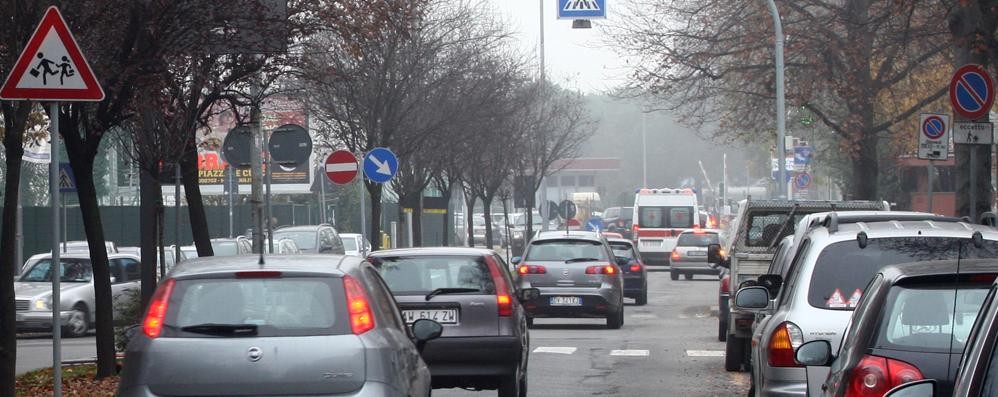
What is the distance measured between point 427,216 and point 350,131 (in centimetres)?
3600

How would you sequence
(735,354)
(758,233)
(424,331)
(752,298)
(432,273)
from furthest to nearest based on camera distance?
1. (758,233)
2. (735,354)
3. (432,273)
4. (752,298)
5. (424,331)

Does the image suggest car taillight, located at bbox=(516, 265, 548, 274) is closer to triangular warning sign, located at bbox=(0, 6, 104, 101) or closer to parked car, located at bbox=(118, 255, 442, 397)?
triangular warning sign, located at bbox=(0, 6, 104, 101)

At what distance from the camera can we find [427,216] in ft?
223

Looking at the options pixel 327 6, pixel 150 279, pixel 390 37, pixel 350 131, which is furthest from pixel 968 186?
pixel 350 131

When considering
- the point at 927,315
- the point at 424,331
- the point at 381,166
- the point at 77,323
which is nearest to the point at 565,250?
the point at 381,166

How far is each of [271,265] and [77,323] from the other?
58.1 ft

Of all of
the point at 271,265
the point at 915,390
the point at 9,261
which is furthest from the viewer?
the point at 9,261

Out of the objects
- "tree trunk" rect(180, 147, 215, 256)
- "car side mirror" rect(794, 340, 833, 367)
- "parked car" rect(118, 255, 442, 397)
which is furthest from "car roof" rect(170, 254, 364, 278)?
"tree trunk" rect(180, 147, 215, 256)

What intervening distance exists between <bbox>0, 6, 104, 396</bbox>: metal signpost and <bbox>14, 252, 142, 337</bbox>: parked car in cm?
1347

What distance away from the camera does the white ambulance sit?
55188 mm

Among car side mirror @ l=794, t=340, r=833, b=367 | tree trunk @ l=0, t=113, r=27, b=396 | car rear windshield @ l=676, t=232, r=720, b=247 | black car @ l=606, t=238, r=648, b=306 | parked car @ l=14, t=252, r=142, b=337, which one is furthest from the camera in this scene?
car rear windshield @ l=676, t=232, r=720, b=247

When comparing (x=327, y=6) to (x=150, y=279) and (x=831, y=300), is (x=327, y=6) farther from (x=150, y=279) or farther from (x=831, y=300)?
(x=831, y=300)

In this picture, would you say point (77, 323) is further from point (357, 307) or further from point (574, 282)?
point (357, 307)

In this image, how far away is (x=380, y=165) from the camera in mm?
25594
